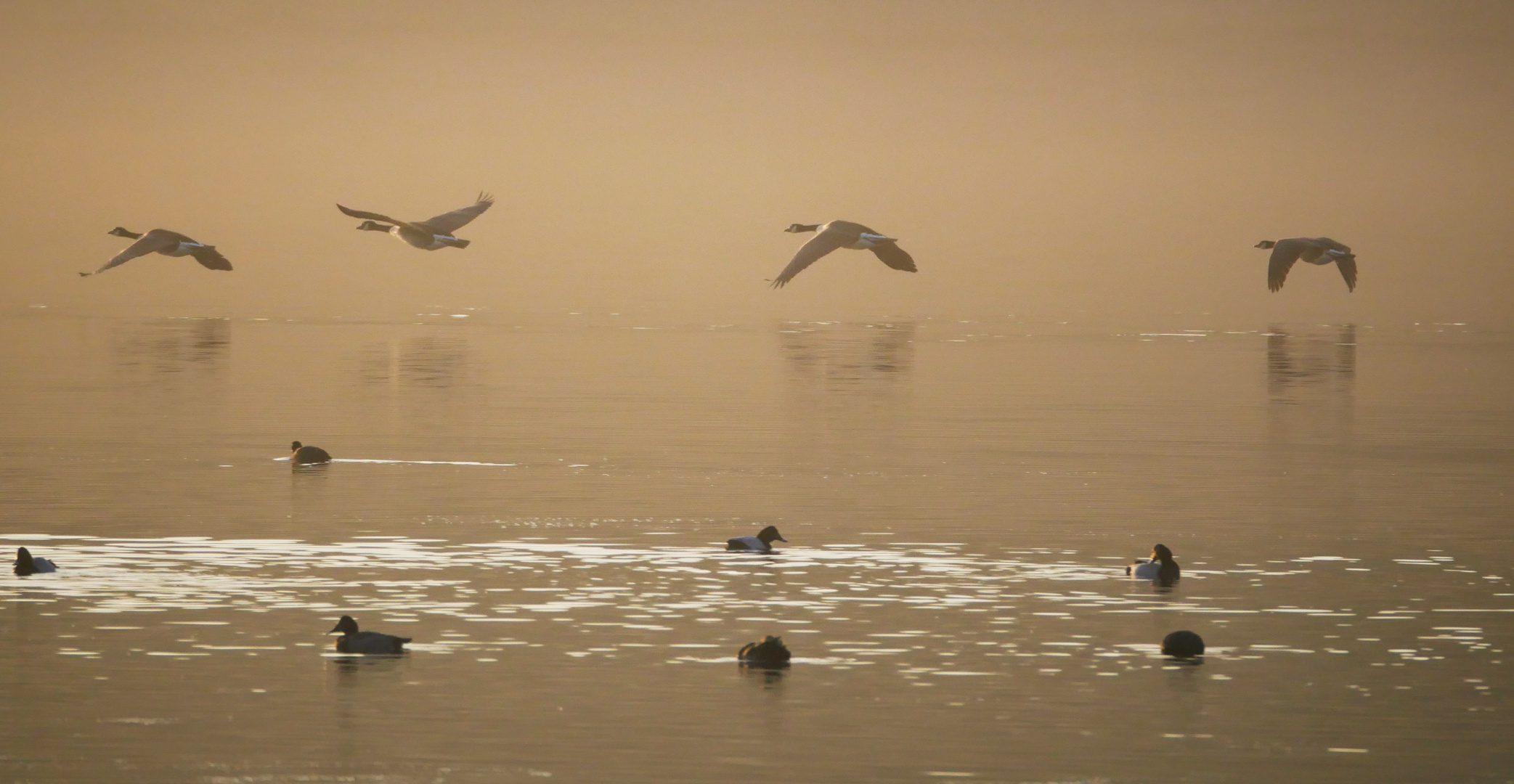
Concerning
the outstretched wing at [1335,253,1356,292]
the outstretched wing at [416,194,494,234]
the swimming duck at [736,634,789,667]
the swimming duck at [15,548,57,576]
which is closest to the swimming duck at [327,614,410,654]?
the swimming duck at [736,634,789,667]

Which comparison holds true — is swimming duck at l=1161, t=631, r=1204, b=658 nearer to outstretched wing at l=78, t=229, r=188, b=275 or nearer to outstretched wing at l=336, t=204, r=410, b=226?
outstretched wing at l=336, t=204, r=410, b=226

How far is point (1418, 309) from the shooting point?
83.6 m

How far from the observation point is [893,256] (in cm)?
3678

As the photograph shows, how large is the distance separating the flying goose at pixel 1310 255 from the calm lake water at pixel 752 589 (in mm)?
2634

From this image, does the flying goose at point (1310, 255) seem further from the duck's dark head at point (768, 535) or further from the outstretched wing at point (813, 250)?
the duck's dark head at point (768, 535)

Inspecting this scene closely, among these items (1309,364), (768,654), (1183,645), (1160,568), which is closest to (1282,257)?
(1309,364)

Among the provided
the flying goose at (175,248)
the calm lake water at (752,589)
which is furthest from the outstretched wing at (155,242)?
the calm lake water at (752,589)

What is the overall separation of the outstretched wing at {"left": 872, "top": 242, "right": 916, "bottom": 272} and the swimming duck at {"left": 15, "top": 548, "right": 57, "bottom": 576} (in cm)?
1876

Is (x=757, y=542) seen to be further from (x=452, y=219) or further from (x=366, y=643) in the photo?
(x=452, y=219)

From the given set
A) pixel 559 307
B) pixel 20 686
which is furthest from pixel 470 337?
pixel 20 686

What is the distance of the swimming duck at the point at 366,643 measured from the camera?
15.5 meters

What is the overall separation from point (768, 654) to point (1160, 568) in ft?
15.6

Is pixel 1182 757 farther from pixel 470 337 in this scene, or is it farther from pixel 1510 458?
pixel 470 337

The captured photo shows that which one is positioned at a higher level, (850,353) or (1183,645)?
(850,353)
